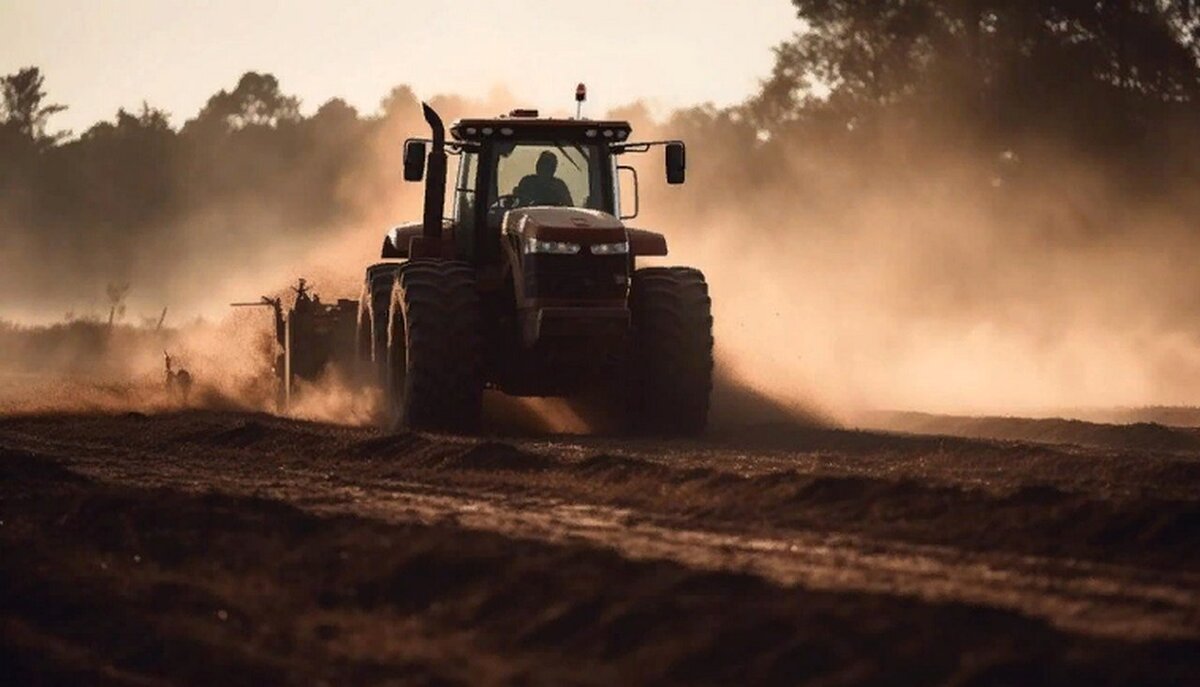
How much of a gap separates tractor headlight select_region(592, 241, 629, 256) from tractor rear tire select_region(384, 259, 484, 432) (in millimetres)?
1060

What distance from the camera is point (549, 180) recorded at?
20.8 meters

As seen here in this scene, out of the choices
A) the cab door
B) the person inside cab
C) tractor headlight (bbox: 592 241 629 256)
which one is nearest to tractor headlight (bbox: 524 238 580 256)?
tractor headlight (bbox: 592 241 629 256)

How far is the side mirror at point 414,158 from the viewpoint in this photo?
66.2ft

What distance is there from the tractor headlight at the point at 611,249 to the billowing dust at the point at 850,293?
9.27ft

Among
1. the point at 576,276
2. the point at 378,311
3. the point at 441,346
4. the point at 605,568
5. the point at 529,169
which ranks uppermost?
the point at 529,169

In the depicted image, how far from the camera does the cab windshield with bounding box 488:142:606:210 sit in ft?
67.9

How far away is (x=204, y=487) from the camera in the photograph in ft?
51.9

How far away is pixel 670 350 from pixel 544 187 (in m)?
1.89

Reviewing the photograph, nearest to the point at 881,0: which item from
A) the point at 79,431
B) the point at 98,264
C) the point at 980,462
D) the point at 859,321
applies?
the point at 859,321

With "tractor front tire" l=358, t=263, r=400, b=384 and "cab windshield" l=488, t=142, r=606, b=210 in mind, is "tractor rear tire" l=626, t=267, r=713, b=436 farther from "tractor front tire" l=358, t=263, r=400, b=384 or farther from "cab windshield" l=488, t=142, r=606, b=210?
"tractor front tire" l=358, t=263, r=400, b=384

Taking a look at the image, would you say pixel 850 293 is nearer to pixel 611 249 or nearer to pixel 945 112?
pixel 945 112

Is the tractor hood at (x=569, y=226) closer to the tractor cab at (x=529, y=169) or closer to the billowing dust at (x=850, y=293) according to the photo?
the tractor cab at (x=529, y=169)

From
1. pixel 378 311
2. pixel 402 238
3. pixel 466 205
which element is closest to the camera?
pixel 466 205

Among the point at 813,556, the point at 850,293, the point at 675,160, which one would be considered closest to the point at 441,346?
the point at 675,160
